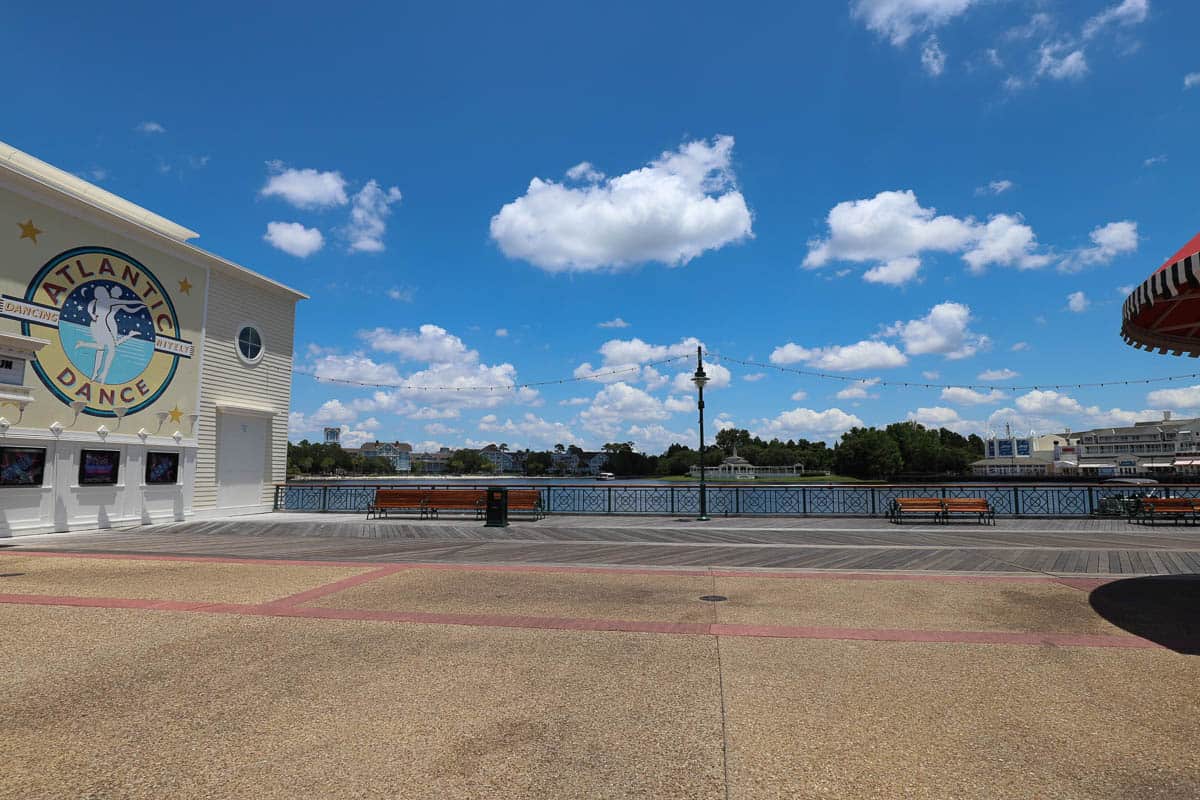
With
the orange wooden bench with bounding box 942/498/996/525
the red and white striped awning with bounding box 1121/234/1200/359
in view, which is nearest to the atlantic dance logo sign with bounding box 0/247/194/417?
the red and white striped awning with bounding box 1121/234/1200/359

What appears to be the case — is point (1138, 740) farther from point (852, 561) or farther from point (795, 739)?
point (852, 561)

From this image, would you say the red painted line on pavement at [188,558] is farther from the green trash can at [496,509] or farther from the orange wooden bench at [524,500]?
the orange wooden bench at [524,500]

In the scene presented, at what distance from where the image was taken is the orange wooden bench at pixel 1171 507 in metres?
17.1

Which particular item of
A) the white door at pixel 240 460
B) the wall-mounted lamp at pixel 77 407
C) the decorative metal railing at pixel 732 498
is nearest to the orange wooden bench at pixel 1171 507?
the decorative metal railing at pixel 732 498

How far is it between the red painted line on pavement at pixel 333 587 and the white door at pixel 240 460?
497 inches

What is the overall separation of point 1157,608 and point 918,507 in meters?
11.0

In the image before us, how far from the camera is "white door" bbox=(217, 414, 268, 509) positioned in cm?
2022

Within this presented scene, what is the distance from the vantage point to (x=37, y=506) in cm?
1505

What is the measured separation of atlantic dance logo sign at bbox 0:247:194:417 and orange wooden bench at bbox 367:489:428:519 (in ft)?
Answer: 21.8

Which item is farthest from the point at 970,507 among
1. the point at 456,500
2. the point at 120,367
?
the point at 120,367

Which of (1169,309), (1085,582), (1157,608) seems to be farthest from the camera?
(1085,582)

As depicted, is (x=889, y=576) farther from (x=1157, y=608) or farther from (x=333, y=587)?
(x=333, y=587)

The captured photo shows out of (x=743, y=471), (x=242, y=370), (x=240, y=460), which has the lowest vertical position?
(x=743, y=471)

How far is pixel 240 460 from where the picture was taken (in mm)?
20938
